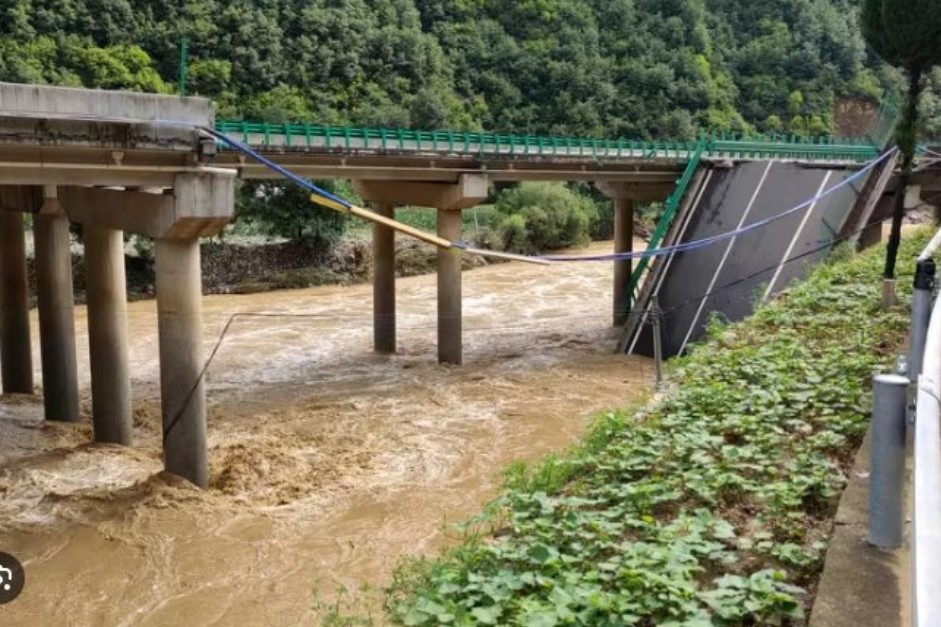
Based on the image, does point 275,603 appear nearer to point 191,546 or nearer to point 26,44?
point 191,546

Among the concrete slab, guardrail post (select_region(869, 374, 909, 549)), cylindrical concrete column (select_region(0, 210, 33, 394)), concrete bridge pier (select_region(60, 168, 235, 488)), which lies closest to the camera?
guardrail post (select_region(869, 374, 909, 549))

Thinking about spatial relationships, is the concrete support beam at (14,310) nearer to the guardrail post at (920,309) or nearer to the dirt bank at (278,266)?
the dirt bank at (278,266)

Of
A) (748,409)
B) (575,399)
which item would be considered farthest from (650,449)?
(575,399)

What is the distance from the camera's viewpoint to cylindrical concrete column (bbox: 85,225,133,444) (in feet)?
49.7

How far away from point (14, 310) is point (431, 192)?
980 centimetres

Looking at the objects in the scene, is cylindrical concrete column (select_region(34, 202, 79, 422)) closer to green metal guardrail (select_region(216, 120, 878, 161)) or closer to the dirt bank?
green metal guardrail (select_region(216, 120, 878, 161))

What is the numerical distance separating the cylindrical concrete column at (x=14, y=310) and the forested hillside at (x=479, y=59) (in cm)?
3010

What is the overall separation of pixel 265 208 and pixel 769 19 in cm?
6261

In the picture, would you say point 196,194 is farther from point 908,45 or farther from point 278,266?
point 278,266

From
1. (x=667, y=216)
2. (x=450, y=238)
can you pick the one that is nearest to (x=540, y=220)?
(x=667, y=216)

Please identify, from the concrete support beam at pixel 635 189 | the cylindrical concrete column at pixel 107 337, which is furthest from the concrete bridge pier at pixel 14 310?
the concrete support beam at pixel 635 189

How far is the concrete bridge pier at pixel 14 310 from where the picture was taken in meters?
18.3

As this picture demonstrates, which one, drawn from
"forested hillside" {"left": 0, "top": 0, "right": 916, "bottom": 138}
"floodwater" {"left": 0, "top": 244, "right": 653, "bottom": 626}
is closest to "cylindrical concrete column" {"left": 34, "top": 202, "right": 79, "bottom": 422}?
"floodwater" {"left": 0, "top": 244, "right": 653, "bottom": 626}

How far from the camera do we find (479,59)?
6956 cm
